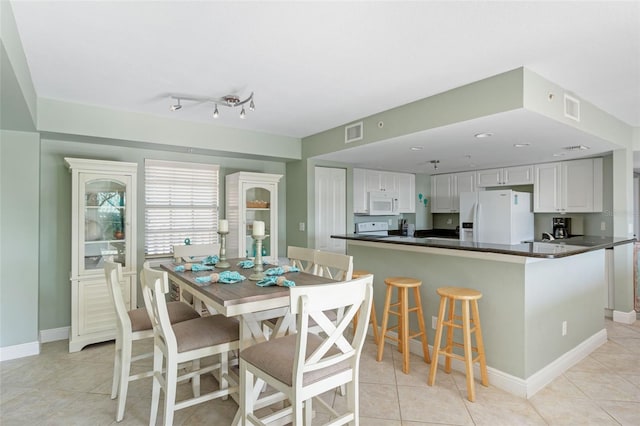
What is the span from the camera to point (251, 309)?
177cm

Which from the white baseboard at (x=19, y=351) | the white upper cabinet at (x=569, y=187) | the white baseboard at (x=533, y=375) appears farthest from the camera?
the white upper cabinet at (x=569, y=187)

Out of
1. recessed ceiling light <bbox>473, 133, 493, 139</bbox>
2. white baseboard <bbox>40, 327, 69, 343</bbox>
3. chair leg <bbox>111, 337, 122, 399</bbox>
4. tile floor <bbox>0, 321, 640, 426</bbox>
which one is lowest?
tile floor <bbox>0, 321, 640, 426</bbox>

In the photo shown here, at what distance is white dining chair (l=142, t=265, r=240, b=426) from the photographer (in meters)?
1.79

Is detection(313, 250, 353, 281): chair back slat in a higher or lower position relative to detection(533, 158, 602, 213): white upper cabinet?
lower

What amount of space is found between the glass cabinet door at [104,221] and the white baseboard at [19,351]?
2.61ft

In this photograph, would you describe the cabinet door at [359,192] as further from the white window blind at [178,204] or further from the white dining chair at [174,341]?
the white dining chair at [174,341]

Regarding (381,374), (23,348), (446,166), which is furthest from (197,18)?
(446,166)

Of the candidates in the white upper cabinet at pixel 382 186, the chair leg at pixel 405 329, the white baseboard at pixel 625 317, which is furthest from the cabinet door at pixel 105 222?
the white baseboard at pixel 625 317

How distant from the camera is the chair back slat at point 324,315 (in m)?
1.43

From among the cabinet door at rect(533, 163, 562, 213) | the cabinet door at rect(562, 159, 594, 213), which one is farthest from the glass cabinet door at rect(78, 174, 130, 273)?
the cabinet door at rect(562, 159, 594, 213)

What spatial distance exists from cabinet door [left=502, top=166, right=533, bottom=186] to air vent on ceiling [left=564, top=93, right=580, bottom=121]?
2.26 m

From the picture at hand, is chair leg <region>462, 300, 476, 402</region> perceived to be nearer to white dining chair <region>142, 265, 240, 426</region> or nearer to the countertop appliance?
white dining chair <region>142, 265, 240, 426</region>

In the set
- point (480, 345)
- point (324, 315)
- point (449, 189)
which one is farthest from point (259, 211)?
point (449, 189)

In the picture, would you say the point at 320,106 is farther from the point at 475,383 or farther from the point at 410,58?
the point at 475,383
